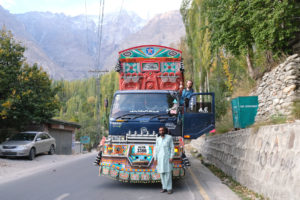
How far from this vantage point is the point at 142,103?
859 cm

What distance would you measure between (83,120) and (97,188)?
56.9m

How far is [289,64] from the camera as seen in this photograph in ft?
30.9

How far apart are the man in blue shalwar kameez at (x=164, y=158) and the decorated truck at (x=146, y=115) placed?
279mm

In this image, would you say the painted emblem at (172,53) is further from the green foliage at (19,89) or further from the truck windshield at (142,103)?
the green foliage at (19,89)

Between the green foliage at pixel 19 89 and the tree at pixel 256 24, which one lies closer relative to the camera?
the tree at pixel 256 24

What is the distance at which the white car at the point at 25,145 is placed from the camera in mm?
15961

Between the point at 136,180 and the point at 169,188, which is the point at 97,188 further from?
the point at 169,188

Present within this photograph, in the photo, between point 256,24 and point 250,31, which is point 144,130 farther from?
point 250,31

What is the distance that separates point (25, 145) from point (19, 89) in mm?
3674

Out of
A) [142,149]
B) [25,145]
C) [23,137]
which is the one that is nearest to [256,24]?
[142,149]

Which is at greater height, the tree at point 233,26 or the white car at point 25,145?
the tree at point 233,26

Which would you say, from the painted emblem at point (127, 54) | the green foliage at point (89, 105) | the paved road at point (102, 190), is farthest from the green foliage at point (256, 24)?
the green foliage at point (89, 105)

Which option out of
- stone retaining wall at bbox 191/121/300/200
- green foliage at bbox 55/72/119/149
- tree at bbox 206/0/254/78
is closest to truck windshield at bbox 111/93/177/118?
stone retaining wall at bbox 191/121/300/200

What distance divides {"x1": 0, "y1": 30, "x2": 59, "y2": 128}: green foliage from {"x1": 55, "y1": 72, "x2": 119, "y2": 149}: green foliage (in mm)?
19063
